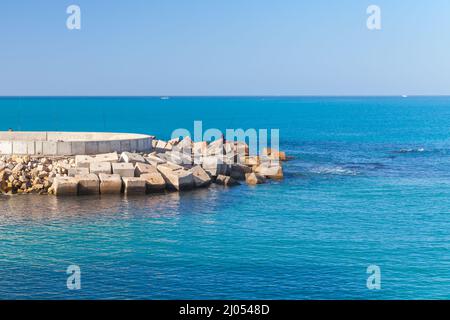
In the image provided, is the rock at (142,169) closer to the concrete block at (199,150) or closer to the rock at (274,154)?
the concrete block at (199,150)

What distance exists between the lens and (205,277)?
18641mm

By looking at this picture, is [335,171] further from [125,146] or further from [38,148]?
[38,148]

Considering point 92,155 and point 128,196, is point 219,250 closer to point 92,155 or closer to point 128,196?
point 128,196

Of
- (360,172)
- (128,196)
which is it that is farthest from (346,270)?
(360,172)

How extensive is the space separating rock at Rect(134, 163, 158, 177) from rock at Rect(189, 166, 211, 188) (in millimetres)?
2027

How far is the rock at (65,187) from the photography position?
30067 mm

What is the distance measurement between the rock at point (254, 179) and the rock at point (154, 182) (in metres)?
5.42

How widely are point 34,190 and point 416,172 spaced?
907 inches

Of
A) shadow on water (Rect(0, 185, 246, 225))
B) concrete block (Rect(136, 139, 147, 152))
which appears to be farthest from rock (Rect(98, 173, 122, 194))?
concrete block (Rect(136, 139, 147, 152))

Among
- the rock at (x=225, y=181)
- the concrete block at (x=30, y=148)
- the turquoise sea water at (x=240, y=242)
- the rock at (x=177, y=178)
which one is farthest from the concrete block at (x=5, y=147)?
the rock at (x=225, y=181)

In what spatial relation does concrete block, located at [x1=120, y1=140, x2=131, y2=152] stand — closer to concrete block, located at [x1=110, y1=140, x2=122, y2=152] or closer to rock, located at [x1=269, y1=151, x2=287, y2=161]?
concrete block, located at [x1=110, y1=140, x2=122, y2=152]

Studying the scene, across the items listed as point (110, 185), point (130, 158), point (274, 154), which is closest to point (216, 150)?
point (274, 154)

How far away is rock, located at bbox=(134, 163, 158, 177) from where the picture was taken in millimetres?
32438

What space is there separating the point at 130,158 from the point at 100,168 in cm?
211
